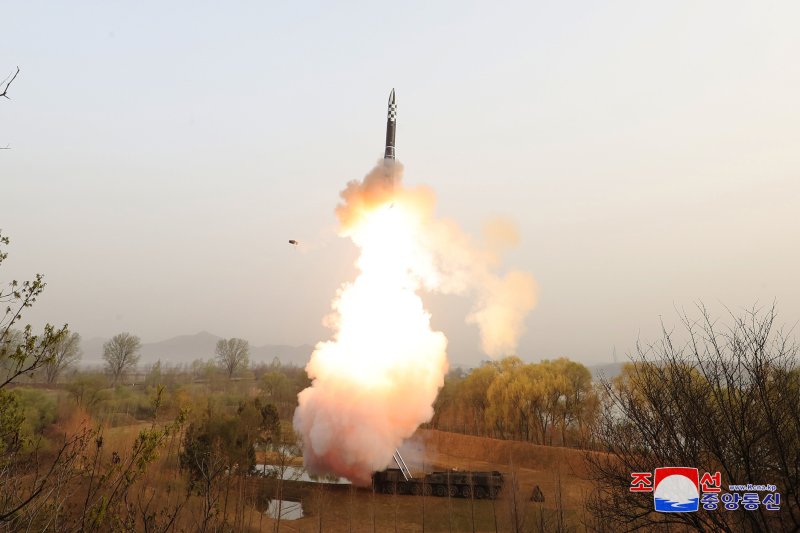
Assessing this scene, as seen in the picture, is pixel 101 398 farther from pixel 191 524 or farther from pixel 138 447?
pixel 138 447

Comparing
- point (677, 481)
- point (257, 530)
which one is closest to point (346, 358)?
point (257, 530)

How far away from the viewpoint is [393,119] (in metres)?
38.6

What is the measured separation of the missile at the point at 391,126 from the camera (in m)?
37.9

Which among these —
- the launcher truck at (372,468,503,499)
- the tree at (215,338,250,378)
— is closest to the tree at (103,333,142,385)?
the tree at (215,338,250,378)

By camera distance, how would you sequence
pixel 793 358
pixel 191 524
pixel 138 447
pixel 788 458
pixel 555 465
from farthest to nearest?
1. pixel 555 465
2. pixel 191 524
3. pixel 793 358
4. pixel 788 458
5. pixel 138 447

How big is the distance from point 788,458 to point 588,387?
2015 inches
